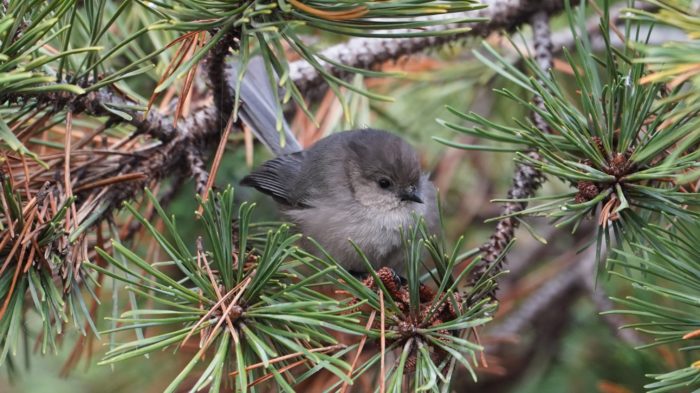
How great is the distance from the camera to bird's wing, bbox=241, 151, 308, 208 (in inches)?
119

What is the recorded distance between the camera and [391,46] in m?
2.82

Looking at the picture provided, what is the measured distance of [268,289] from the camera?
1.75m

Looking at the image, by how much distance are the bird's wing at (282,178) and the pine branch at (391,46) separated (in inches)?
14.7

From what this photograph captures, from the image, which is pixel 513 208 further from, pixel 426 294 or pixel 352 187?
pixel 352 187

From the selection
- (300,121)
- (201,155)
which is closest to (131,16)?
(300,121)

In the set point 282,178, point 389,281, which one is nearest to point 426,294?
point 389,281

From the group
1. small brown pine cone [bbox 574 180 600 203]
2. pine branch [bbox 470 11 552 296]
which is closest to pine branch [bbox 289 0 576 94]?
pine branch [bbox 470 11 552 296]

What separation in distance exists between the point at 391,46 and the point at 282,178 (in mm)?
694

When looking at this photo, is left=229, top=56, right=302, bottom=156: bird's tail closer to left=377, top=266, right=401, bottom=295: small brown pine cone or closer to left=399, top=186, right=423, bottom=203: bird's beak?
left=399, top=186, right=423, bottom=203: bird's beak

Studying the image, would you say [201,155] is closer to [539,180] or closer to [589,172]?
[539,180]

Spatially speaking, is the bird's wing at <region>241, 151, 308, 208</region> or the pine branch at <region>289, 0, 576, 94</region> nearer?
the pine branch at <region>289, 0, 576, 94</region>

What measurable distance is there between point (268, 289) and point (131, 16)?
171 cm

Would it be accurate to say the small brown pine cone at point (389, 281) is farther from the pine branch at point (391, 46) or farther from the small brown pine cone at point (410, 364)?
the pine branch at point (391, 46)

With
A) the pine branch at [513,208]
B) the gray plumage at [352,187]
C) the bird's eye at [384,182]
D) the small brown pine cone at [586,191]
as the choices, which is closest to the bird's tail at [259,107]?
the gray plumage at [352,187]
